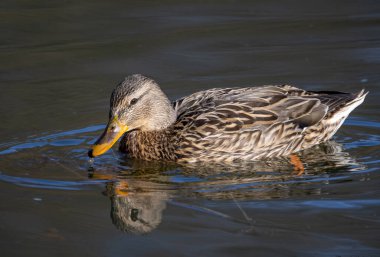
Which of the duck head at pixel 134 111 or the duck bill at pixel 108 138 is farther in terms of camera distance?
the duck head at pixel 134 111

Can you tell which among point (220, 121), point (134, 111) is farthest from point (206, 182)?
point (134, 111)

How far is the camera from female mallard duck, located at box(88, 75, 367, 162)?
Answer: 31.7 feet

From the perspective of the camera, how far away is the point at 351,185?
8508 mm

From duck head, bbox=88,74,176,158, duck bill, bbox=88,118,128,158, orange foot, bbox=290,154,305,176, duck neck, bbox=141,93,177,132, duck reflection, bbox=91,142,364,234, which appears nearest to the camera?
duck reflection, bbox=91,142,364,234

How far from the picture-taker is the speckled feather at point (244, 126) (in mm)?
9695

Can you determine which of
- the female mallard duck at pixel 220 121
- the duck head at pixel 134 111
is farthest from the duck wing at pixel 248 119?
the duck head at pixel 134 111

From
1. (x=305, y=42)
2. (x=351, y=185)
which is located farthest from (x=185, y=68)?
(x=351, y=185)

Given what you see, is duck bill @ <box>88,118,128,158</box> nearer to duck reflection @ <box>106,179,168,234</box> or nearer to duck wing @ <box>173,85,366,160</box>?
duck reflection @ <box>106,179,168,234</box>

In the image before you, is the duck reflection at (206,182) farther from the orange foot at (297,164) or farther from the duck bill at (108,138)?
the duck bill at (108,138)

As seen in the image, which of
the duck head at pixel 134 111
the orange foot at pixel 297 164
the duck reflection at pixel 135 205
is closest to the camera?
the duck reflection at pixel 135 205

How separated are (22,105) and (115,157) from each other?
7.13 ft

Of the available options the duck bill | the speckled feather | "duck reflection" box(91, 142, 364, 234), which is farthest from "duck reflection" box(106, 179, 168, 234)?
the speckled feather

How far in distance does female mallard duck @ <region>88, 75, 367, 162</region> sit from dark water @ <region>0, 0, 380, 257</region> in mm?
252

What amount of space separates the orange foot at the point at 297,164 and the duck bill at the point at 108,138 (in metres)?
1.94
